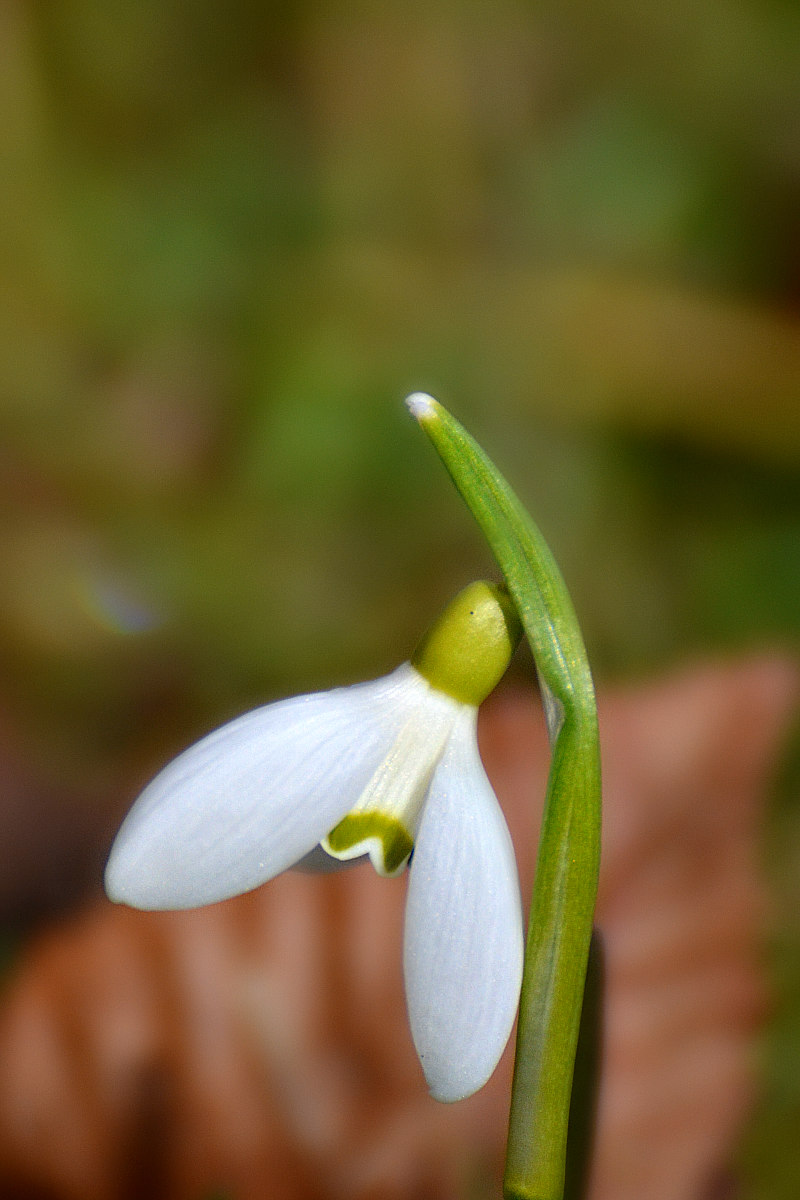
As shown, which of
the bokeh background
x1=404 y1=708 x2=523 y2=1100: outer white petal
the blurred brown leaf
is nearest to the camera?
x1=404 y1=708 x2=523 y2=1100: outer white petal

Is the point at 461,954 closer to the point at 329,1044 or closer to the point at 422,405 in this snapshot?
the point at 422,405

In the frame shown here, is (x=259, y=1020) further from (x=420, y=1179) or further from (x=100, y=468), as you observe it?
(x=100, y=468)

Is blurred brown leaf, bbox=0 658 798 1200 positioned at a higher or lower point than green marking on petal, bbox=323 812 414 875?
lower

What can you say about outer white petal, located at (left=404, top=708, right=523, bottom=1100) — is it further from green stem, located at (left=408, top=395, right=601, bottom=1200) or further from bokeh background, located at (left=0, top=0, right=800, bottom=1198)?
bokeh background, located at (left=0, top=0, right=800, bottom=1198)

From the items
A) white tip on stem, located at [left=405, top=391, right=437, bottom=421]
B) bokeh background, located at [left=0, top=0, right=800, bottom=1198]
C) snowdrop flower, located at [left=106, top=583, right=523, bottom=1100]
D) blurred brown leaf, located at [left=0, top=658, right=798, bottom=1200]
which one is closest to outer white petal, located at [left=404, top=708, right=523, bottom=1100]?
snowdrop flower, located at [left=106, top=583, right=523, bottom=1100]

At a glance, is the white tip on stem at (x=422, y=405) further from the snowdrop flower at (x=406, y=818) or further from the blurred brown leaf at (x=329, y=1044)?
the blurred brown leaf at (x=329, y=1044)

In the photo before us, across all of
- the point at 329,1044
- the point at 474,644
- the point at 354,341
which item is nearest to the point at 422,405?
the point at 474,644

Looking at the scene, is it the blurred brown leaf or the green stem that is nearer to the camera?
the green stem

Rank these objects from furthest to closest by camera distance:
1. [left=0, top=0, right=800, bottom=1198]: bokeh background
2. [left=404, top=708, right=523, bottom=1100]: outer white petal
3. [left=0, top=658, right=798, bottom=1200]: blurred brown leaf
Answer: [left=0, top=0, right=800, bottom=1198]: bokeh background < [left=0, top=658, right=798, bottom=1200]: blurred brown leaf < [left=404, top=708, right=523, bottom=1100]: outer white petal

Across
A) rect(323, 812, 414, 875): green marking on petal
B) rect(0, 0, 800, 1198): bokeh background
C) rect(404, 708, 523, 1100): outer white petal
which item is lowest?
rect(404, 708, 523, 1100): outer white petal
